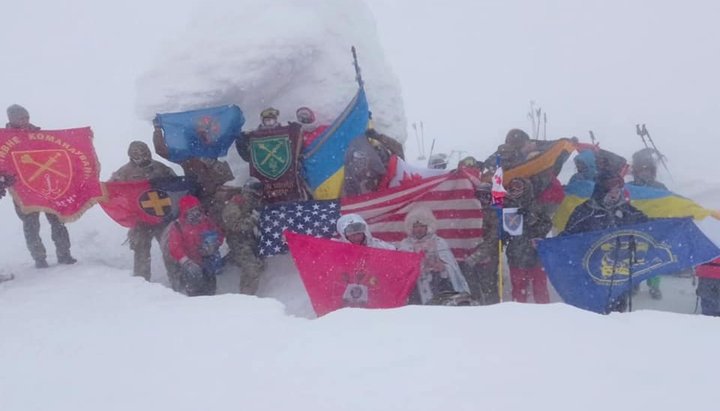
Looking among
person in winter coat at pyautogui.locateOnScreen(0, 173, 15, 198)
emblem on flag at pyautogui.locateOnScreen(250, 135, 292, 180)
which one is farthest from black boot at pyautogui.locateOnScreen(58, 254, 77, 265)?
emblem on flag at pyautogui.locateOnScreen(250, 135, 292, 180)

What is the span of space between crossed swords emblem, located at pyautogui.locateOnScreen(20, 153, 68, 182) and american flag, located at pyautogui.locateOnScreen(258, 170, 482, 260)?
241 centimetres

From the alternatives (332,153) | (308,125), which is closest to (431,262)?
(332,153)

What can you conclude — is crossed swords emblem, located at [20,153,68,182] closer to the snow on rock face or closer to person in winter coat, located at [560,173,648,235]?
the snow on rock face


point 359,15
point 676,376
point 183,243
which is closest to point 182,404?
point 676,376

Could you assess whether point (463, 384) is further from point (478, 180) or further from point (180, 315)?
point (478, 180)

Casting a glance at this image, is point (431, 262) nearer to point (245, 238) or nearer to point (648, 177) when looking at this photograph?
point (245, 238)

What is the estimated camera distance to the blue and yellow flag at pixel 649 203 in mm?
5863

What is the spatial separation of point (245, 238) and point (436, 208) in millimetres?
2137

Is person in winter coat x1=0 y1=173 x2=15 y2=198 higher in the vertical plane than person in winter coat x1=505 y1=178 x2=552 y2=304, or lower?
higher

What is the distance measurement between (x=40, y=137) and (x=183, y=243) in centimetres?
198

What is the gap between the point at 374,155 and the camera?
672 cm

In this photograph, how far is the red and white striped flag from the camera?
19.5 ft

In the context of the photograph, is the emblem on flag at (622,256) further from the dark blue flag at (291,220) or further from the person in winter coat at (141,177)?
the person in winter coat at (141,177)

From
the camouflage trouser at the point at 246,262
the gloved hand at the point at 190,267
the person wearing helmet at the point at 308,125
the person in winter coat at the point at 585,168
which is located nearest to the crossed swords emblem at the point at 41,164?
the gloved hand at the point at 190,267
